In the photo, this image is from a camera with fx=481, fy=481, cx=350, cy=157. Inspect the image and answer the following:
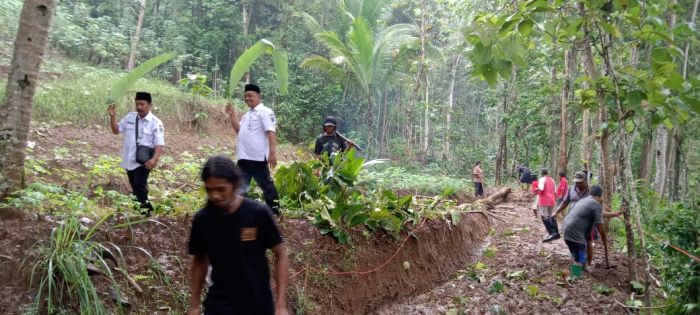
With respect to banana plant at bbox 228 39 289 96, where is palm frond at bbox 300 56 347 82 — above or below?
above

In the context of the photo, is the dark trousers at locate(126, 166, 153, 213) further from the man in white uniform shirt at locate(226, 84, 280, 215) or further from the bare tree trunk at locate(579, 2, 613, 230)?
the bare tree trunk at locate(579, 2, 613, 230)

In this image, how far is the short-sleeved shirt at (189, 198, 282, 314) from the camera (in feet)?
8.58

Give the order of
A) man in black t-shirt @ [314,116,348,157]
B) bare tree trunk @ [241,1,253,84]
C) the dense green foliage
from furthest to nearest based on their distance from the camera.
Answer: bare tree trunk @ [241,1,253,84] → man in black t-shirt @ [314,116,348,157] → the dense green foliage

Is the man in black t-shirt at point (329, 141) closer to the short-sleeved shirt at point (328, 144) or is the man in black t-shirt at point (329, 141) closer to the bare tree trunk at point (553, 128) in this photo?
the short-sleeved shirt at point (328, 144)

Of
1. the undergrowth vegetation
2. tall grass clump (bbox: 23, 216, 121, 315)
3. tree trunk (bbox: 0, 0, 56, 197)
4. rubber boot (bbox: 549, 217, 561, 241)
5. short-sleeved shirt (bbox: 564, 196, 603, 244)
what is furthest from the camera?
rubber boot (bbox: 549, 217, 561, 241)

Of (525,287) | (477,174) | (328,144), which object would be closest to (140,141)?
(328,144)

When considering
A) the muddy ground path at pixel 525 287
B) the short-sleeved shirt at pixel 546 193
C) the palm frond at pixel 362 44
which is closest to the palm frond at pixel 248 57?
the muddy ground path at pixel 525 287

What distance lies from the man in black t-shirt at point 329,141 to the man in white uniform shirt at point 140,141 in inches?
107

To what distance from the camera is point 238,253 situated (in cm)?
262

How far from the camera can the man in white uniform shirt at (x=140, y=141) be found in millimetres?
5367

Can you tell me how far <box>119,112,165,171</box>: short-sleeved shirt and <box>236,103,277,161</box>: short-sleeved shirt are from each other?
0.90m

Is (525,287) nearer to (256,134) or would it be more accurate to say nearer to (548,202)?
(548,202)

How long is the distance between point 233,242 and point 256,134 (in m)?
3.01

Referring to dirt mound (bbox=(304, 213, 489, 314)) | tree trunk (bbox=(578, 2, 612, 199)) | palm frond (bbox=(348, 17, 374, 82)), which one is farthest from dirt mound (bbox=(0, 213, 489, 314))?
palm frond (bbox=(348, 17, 374, 82))
